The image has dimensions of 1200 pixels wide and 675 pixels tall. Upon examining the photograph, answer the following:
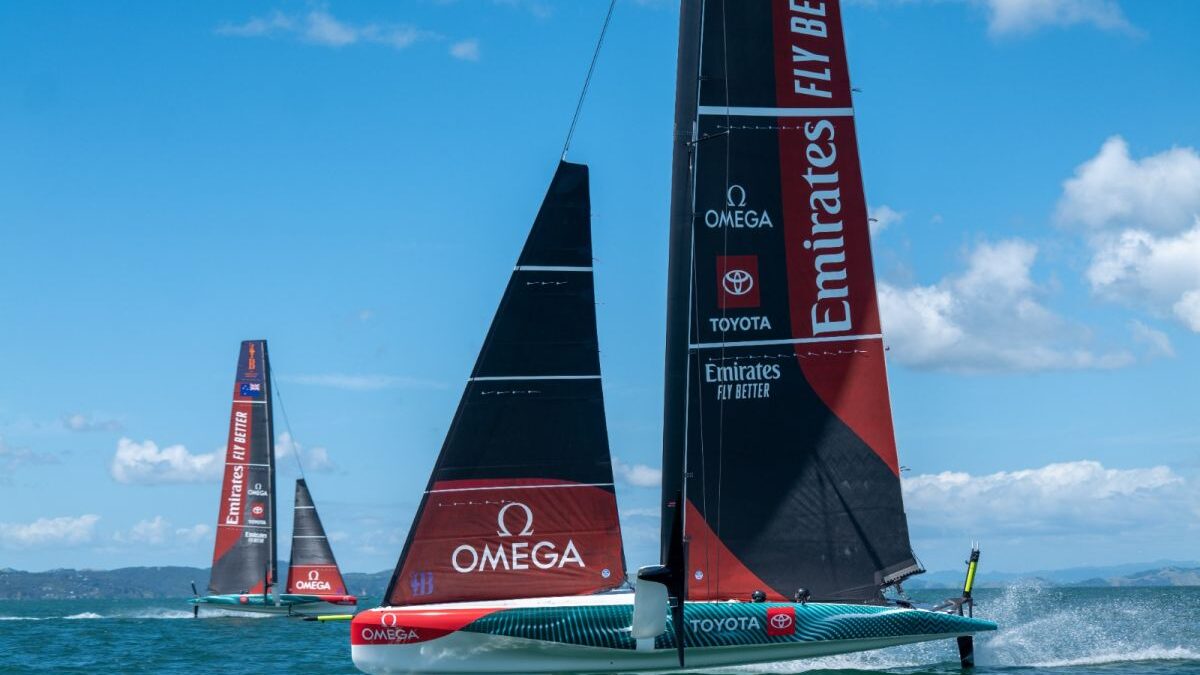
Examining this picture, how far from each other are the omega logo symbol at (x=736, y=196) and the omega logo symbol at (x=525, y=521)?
493 centimetres

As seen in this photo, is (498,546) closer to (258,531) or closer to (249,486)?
(249,486)

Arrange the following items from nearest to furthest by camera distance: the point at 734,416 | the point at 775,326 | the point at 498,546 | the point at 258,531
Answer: the point at 734,416, the point at 498,546, the point at 775,326, the point at 258,531

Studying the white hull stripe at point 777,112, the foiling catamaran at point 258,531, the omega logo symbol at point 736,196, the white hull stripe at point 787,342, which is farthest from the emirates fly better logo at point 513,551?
the foiling catamaran at point 258,531

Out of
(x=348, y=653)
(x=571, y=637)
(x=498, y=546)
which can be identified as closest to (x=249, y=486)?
(x=348, y=653)

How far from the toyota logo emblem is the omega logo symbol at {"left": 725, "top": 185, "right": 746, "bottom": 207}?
900 mm

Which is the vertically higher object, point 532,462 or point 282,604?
point 532,462

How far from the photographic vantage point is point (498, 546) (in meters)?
20.2

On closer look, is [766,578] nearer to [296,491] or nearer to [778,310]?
[778,310]

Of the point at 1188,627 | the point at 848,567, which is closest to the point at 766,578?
the point at 848,567

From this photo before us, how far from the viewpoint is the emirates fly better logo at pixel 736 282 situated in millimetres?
20094

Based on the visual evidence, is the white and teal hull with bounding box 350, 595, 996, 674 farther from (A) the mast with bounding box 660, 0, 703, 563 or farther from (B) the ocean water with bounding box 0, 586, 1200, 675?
(A) the mast with bounding box 660, 0, 703, 563

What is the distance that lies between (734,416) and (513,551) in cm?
348

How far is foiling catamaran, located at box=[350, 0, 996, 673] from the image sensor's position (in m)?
19.9

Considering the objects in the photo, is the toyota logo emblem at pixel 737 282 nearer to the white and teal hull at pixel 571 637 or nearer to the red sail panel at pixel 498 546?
the red sail panel at pixel 498 546
